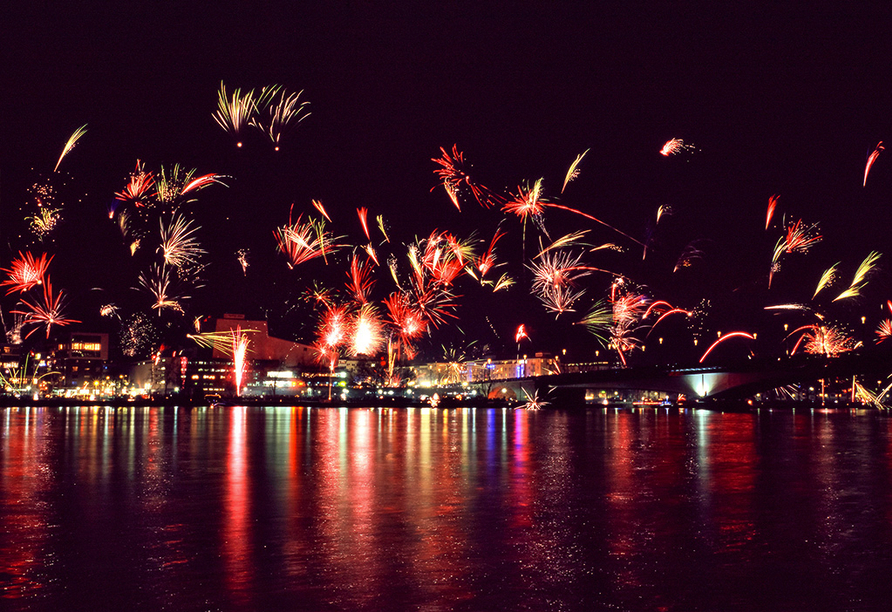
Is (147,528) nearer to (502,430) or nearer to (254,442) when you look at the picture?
(254,442)

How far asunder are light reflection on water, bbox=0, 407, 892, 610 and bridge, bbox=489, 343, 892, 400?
200 ft

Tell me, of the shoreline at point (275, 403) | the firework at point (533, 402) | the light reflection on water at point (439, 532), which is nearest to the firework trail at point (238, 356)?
the shoreline at point (275, 403)

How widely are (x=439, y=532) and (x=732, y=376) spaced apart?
101627 mm

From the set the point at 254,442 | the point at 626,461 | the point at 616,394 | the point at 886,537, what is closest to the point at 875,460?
the point at 626,461

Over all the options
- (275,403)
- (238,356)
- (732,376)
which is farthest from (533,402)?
(238,356)

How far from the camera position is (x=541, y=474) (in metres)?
31.3

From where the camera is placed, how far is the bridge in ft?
308

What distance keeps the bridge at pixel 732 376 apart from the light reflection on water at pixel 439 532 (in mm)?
60998

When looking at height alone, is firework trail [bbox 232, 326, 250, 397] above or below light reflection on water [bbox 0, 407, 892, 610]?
above

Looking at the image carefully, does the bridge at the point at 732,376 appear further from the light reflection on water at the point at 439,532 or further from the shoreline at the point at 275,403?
the light reflection on water at the point at 439,532

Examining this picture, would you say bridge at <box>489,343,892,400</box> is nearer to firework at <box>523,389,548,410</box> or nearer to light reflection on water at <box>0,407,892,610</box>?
firework at <box>523,389,548,410</box>

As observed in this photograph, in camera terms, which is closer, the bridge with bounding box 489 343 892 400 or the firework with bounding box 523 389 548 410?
the bridge with bounding box 489 343 892 400

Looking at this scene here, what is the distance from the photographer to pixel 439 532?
1855 centimetres

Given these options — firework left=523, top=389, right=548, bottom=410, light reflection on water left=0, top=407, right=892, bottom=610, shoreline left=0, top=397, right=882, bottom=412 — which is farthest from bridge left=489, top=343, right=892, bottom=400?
light reflection on water left=0, top=407, right=892, bottom=610
